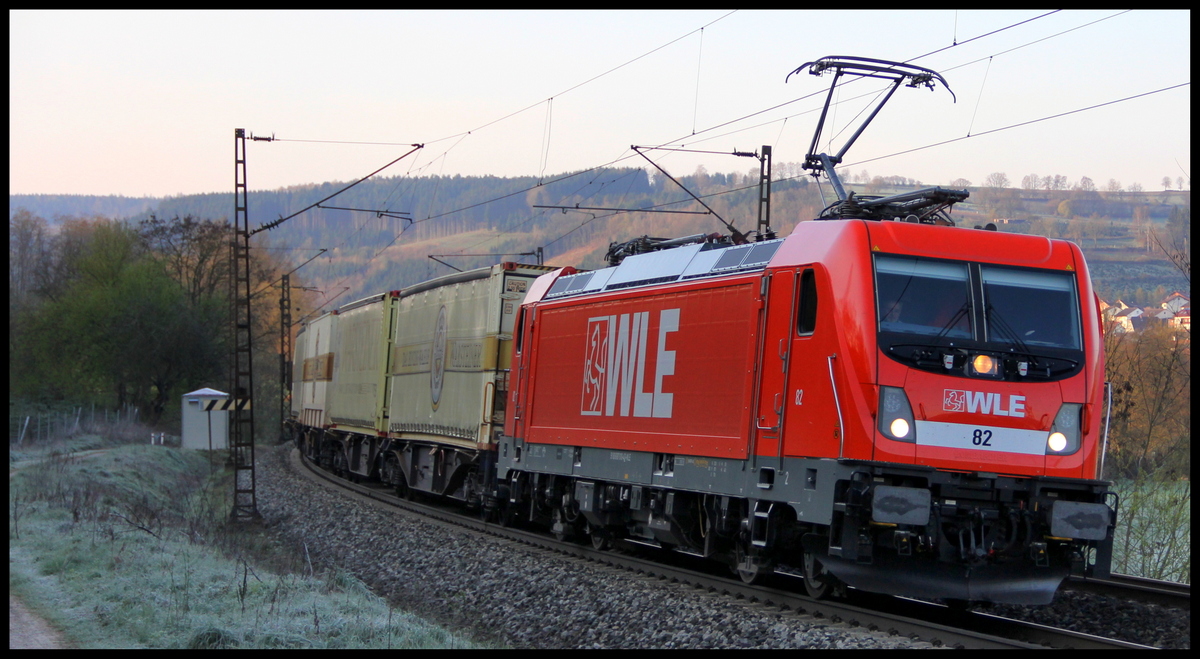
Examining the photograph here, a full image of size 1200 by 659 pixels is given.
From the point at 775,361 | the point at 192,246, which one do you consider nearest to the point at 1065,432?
the point at 775,361

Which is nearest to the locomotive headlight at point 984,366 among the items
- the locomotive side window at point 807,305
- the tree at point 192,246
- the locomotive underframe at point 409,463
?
the locomotive side window at point 807,305

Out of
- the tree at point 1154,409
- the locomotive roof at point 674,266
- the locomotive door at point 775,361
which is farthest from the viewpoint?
the tree at point 1154,409

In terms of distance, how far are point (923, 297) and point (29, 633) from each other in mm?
8062

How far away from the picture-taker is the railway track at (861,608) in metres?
8.63

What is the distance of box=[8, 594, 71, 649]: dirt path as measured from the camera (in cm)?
828

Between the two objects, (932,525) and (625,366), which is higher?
(625,366)

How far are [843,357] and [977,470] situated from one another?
1.50 meters

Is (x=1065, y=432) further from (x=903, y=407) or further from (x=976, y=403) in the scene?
(x=903, y=407)

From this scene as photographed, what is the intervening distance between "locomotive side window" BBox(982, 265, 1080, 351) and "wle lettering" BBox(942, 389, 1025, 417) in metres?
0.54

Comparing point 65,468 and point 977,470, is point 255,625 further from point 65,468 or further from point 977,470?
point 65,468

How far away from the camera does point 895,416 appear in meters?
9.36

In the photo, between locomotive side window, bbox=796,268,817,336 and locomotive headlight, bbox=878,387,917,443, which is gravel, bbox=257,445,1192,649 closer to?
locomotive headlight, bbox=878,387,917,443

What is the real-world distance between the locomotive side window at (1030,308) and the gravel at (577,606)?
2775 mm

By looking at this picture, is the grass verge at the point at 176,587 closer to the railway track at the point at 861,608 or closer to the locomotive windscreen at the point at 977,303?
the railway track at the point at 861,608
